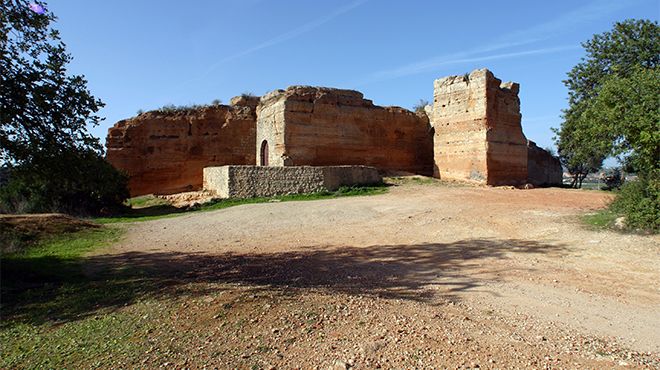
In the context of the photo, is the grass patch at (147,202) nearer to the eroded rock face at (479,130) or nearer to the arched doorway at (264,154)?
the arched doorway at (264,154)

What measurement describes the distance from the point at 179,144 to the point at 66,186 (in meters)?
11.2

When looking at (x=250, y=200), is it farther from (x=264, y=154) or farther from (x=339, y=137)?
(x=264, y=154)

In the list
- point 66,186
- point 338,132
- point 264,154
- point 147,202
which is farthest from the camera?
point 264,154

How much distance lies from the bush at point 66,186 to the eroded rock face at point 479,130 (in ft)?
46.1

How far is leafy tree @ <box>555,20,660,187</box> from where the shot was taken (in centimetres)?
888

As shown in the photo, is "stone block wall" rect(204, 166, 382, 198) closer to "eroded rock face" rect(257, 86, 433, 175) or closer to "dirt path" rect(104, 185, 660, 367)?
"eroded rock face" rect(257, 86, 433, 175)

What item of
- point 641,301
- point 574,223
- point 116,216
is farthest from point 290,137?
point 641,301

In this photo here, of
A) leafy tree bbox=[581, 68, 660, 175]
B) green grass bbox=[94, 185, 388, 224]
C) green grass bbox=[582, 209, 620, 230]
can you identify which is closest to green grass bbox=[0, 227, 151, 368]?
green grass bbox=[94, 185, 388, 224]

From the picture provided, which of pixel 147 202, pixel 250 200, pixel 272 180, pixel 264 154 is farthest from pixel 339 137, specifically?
pixel 147 202

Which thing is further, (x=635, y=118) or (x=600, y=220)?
(x=600, y=220)

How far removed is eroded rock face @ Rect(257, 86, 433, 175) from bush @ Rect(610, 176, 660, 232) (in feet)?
42.5

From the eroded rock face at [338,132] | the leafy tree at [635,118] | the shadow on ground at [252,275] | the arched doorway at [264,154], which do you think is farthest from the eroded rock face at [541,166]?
the shadow on ground at [252,275]

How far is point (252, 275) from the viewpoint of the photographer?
19.1ft

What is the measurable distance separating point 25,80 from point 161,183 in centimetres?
1789
